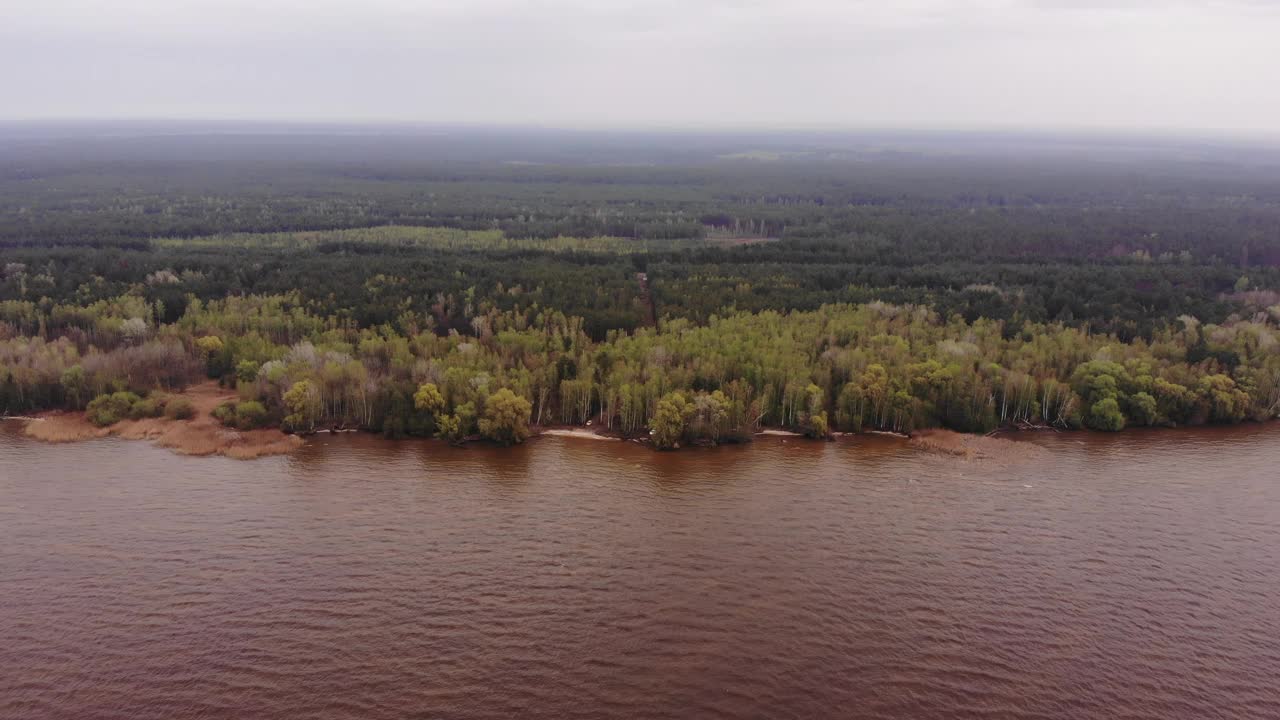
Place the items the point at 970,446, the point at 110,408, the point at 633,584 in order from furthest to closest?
the point at 110,408
the point at 970,446
the point at 633,584

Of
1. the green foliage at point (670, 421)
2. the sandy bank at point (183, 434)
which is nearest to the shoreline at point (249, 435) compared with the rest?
the sandy bank at point (183, 434)

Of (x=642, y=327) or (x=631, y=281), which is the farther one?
(x=631, y=281)

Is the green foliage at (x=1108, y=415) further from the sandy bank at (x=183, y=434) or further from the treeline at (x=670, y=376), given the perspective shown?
the sandy bank at (x=183, y=434)

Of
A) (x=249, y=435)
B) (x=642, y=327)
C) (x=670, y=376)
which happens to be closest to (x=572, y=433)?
(x=670, y=376)

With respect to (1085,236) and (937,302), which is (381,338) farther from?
(1085,236)

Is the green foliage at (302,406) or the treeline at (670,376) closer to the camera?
the green foliage at (302,406)

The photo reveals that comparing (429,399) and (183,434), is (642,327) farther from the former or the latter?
(183,434)

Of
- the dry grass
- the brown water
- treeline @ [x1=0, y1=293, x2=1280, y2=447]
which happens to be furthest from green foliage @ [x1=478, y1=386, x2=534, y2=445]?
the dry grass
